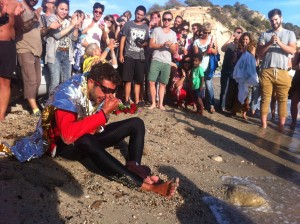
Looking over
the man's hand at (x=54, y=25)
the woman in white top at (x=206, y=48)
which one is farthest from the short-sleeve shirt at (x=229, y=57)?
the man's hand at (x=54, y=25)

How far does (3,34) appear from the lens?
15.8ft

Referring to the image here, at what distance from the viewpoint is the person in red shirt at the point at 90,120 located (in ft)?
10.5

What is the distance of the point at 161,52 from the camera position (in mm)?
6957

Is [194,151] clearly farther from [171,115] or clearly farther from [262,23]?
[262,23]

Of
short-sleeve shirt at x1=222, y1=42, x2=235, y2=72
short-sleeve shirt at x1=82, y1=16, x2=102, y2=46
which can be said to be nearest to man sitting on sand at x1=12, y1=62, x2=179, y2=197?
short-sleeve shirt at x1=82, y1=16, x2=102, y2=46

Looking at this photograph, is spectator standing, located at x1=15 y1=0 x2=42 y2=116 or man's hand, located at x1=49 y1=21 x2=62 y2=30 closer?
spectator standing, located at x1=15 y1=0 x2=42 y2=116

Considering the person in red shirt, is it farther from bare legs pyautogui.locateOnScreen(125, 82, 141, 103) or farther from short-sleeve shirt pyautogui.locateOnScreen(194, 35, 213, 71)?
short-sleeve shirt pyautogui.locateOnScreen(194, 35, 213, 71)

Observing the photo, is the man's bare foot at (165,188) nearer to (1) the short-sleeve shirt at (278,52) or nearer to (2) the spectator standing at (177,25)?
(1) the short-sleeve shirt at (278,52)

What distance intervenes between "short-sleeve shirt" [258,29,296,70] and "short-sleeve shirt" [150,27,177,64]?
181cm

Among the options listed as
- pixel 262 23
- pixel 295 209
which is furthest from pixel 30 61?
pixel 262 23

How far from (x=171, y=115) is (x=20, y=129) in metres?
2.95

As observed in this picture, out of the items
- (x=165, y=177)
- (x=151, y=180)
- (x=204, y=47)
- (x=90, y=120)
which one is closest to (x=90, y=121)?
(x=90, y=120)

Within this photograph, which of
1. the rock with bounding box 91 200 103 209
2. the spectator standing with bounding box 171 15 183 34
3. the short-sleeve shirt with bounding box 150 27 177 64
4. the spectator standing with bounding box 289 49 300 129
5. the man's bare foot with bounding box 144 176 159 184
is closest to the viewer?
the rock with bounding box 91 200 103 209

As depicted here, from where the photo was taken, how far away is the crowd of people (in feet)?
11.1
